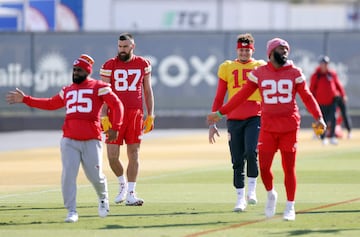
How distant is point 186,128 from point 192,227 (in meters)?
23.8

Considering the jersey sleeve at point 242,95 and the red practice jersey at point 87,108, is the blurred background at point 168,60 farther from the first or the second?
the red practice jersey at point 87,108

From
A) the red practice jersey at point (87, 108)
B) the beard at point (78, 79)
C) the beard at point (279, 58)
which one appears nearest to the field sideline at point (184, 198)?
the red practice jersey at point (87, 108)

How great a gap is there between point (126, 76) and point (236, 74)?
4.73ft

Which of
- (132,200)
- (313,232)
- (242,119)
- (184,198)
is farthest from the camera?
(184,198)

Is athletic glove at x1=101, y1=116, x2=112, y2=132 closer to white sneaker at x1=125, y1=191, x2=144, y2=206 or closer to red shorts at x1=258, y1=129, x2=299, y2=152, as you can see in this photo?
white sneaker at x1=125, y1=191, x2=144, y2=206

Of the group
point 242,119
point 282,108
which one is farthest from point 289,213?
point 242,119

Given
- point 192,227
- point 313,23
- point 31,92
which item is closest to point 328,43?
point 31,92

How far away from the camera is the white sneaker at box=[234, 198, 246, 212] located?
579 inches

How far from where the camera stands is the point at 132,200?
1562 cm

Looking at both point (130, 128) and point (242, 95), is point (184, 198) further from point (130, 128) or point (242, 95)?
point (242, 95)

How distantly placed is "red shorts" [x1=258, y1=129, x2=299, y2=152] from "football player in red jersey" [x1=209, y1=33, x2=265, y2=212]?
139cm

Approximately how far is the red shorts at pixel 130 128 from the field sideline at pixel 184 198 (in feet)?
2.74

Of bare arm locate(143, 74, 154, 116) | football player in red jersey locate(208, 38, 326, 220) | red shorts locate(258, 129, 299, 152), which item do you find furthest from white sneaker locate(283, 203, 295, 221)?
bare arm locate(143, 74, 154, 116)

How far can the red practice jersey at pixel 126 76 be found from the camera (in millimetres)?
15805
